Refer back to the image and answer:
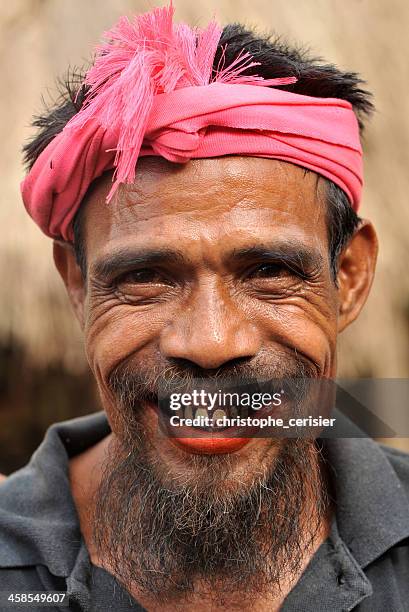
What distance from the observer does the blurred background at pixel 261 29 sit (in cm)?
348

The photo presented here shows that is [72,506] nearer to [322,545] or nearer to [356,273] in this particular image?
[322,545]

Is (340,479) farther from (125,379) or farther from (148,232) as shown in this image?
(148,232)

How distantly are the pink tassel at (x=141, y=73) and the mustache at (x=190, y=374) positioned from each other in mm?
422

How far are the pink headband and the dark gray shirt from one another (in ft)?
2.58

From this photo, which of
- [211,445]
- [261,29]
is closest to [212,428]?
[211,445]

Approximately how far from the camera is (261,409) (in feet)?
5.84

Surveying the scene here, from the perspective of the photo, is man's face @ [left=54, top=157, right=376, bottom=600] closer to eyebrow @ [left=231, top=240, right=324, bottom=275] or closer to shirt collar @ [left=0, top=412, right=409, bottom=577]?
eyebrow @ [left=231, top=240, right=324, bottom=275]

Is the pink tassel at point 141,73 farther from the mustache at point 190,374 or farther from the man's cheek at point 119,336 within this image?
the mustache at point 190,374

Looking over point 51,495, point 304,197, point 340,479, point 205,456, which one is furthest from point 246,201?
point 51,495

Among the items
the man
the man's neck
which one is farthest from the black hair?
the man's neck

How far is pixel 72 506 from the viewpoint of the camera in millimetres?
2023

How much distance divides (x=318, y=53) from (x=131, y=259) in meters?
2.02

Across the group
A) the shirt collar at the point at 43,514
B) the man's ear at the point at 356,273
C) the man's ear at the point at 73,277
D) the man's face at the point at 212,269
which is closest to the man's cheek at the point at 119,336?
the man's face at the point at 212,269

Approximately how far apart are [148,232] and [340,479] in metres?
0.86
